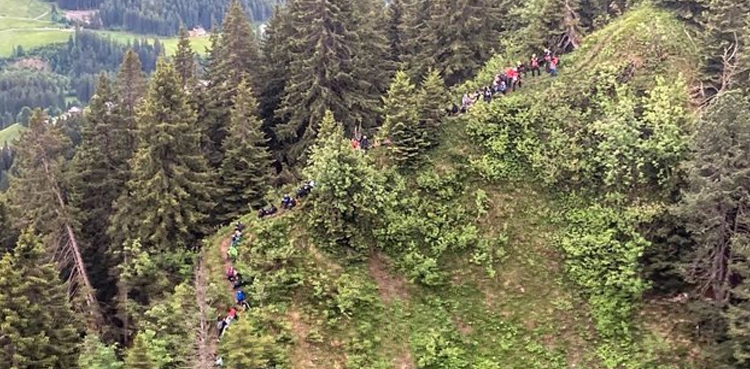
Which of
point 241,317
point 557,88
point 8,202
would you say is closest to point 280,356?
point 241,317

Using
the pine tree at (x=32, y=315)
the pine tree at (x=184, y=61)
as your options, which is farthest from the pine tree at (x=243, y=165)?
the pine tree at (x=32, y=315)

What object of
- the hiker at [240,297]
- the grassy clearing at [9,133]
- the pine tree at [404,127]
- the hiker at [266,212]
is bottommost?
the grassy clearing at [9,133]

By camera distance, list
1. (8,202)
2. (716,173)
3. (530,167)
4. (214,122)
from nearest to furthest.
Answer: (716,173) < (530,167) < (8,202) < (214,122)

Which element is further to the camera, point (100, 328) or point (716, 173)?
point (100, 328)

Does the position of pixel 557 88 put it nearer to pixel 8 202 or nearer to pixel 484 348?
pixel 484 348

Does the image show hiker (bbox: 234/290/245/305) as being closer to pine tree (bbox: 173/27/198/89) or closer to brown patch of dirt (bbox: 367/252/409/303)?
brown patch of dirt (bbox: 367/252/409/303)

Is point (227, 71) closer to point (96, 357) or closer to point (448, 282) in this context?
point (448, 282)

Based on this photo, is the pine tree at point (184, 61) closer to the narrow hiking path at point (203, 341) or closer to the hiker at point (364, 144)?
the hiker at point (364, 144)
